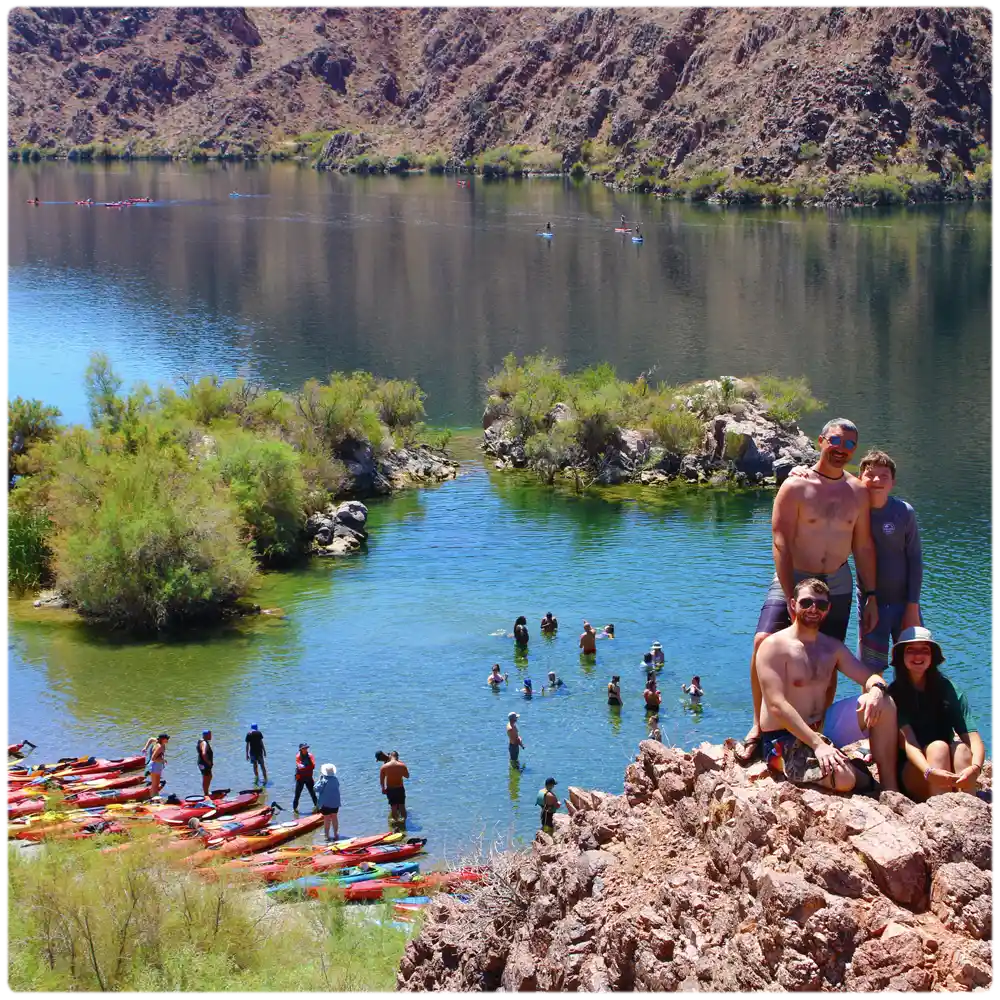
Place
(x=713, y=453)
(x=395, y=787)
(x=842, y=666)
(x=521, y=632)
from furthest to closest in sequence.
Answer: (x=713, y=453), (x=521, y=632), (x=395, y=787), (x=842, y=666)

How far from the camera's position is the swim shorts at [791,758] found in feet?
35.1

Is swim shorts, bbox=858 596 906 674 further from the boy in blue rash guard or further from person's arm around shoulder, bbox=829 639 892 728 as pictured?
person's arm around shoulder, bbox=829 639 892 728

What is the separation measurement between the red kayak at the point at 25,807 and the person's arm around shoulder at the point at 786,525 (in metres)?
18.3

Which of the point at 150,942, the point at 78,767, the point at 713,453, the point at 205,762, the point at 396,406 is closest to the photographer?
the point at 150,942

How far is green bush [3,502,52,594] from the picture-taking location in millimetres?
42281

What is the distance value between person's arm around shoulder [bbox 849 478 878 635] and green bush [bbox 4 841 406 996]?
20.7 ft

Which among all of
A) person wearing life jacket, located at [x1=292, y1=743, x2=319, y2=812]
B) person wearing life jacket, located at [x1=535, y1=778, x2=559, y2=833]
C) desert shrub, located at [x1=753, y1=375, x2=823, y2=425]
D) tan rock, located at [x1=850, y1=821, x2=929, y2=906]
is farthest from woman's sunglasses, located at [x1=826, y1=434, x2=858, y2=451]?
desert shrub, located at [x1=753, y1=375, x2=823, y2=425]

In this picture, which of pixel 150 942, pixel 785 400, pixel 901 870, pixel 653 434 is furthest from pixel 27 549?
pixel 901 870

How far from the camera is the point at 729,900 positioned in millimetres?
10031

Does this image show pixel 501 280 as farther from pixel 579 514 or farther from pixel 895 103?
pixel 895 103

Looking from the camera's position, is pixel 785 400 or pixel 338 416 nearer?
pixel 338 416

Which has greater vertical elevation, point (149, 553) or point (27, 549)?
point (149, 553)

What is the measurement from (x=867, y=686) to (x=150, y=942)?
9.34 meters

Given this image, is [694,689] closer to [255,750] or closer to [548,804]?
[548,804]
